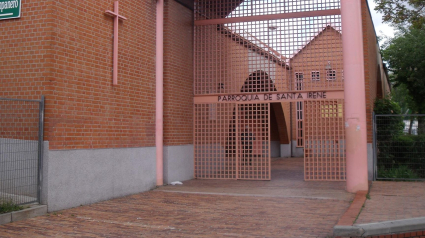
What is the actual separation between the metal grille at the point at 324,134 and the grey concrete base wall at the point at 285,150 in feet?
39.9

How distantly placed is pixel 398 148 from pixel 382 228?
7.50m

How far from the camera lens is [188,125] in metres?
13.4

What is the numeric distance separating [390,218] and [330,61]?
7.01m

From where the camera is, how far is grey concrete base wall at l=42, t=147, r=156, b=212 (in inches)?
313

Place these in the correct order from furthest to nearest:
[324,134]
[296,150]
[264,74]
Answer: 1. [296,150]
2. [264,74]
3. [324,134]

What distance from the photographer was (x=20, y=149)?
25.5 feet

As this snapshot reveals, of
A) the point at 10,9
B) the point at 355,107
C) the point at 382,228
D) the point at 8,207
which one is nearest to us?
the point at 382,228

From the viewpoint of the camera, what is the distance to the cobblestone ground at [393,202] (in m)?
6.93

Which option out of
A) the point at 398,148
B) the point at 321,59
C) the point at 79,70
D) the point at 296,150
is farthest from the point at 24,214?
the point at 296,150

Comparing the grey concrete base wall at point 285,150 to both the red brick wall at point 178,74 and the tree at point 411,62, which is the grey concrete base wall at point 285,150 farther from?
the red brick wall at point 178,74

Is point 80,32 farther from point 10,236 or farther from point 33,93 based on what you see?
point 10,236

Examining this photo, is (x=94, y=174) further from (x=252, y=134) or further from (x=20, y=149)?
(x=252, y=134)

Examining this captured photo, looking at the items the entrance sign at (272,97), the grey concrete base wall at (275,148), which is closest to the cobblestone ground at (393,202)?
the entrance sign at (272,97)

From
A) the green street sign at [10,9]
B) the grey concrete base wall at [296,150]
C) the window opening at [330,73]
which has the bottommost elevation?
the grey concrete base wall at [296,150]
